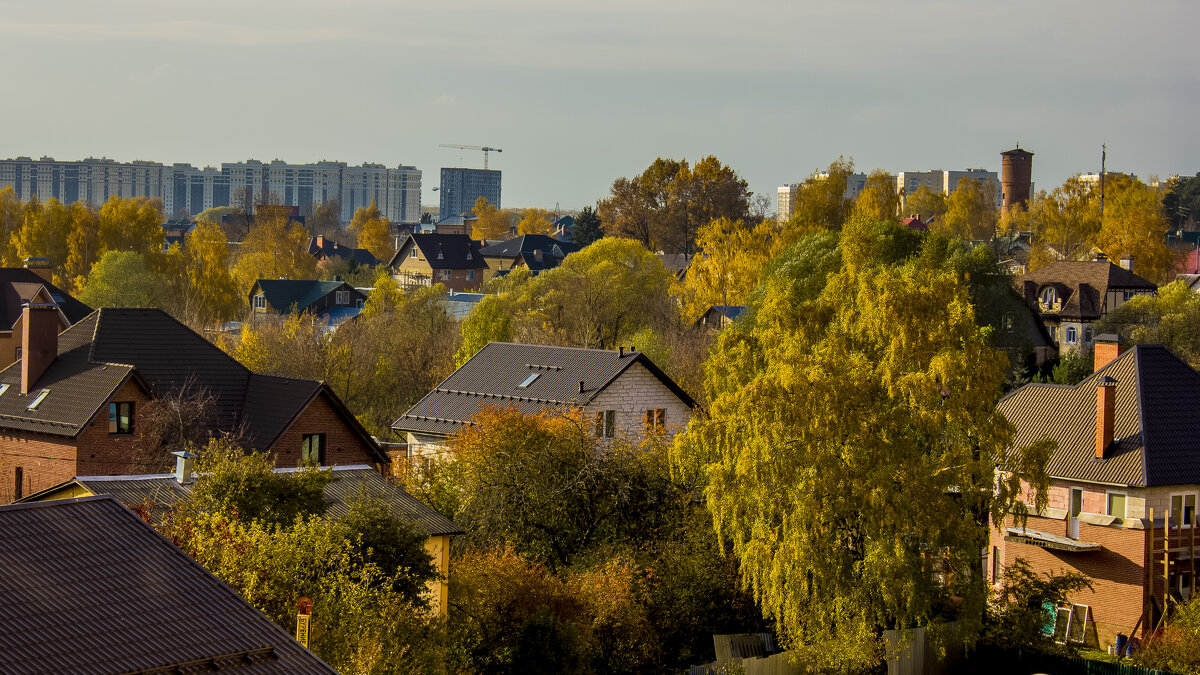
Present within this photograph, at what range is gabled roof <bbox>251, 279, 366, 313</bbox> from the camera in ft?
306

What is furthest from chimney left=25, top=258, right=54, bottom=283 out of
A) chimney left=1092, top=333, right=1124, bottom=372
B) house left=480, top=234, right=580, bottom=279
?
chimney left=1092, top=333, right=1124, bottom=372

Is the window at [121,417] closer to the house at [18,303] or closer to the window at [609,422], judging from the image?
the window at [609,422]

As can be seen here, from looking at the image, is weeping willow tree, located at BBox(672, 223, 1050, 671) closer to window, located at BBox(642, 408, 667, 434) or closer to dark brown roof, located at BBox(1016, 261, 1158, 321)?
window, located at BBox(642, 408, 667, 434)

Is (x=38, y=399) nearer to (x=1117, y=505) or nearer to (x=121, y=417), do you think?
(x=121, y=417)

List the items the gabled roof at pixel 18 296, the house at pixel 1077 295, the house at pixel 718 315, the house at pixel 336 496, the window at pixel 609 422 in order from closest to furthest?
the house at pixel 336 496 → the window at pixel 609 422 → the gabled roof at pixel 18 296 → the house at pixel 1077 295 → the house at pixel 718 315

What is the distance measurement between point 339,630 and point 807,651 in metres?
11.8

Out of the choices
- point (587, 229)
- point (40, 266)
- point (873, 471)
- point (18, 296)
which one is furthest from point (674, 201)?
point (873, 471)

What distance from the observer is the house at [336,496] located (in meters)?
26.5

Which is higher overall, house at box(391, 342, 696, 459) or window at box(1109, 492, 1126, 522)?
house at box(391, 342, 696, 459)

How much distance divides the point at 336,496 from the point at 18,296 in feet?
126

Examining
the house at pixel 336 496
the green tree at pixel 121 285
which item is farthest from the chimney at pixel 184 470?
the green tree at pixel 121 285

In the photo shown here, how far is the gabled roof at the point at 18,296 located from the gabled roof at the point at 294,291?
86.6ft

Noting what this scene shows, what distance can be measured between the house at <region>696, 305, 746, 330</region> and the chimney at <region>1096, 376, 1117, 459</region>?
36.8 metres

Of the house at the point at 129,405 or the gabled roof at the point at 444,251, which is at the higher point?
the gabled roof at the point at 444,251
